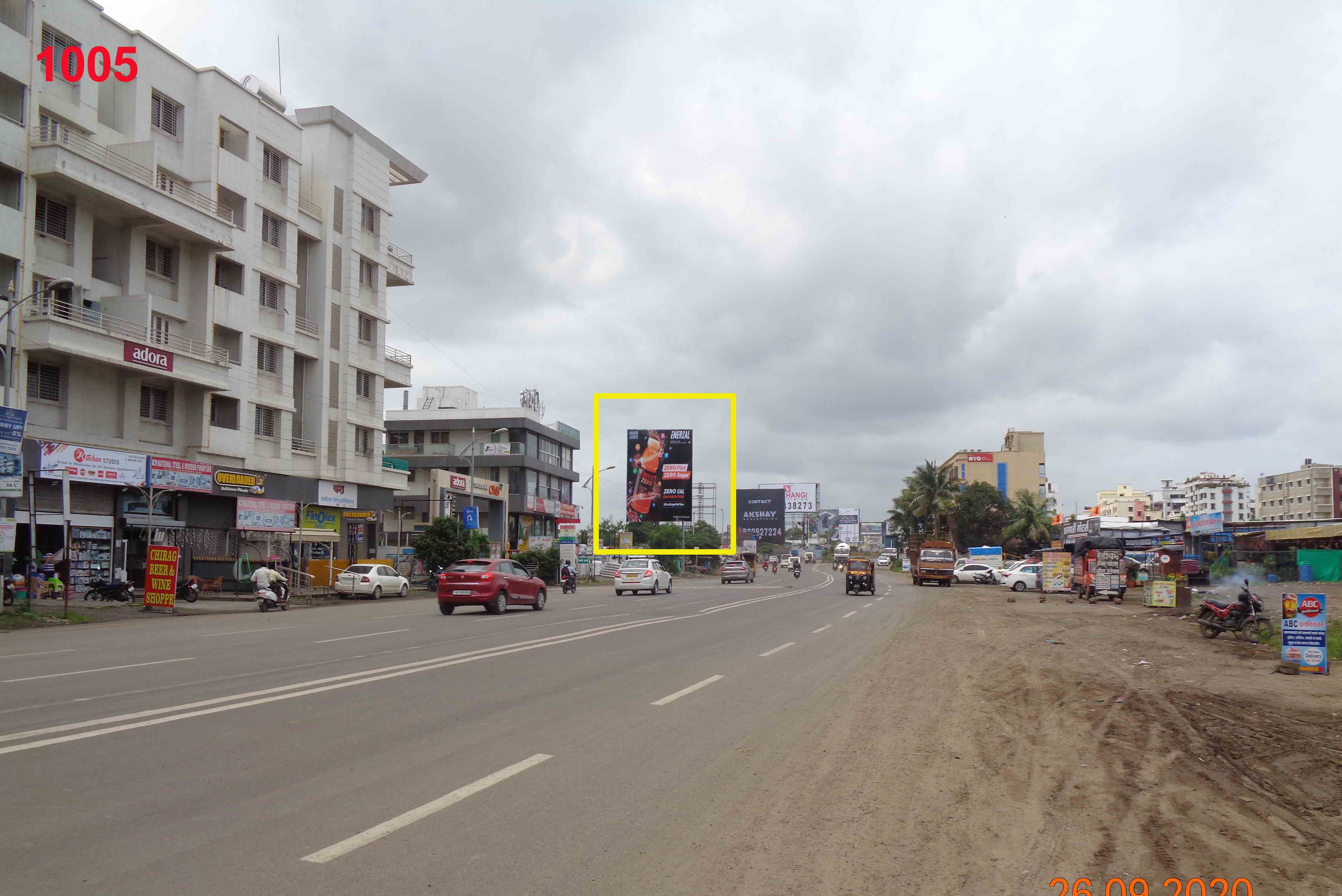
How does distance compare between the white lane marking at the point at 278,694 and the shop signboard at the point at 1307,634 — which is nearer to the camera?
the white lane marking at the point at 278,694

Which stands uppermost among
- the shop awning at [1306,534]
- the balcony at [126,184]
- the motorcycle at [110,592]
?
the balcony at [126,184]

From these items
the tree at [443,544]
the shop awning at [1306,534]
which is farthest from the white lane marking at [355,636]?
the shop awning at [1306,534]

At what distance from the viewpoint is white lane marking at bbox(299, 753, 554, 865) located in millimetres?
5031

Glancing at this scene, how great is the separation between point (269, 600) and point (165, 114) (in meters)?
21.5

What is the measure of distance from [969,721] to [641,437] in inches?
2278

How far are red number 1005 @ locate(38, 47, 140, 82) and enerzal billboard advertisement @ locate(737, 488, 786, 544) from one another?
90534mm

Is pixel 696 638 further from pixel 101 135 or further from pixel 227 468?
pixel 101 135

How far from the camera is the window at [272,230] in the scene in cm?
4244

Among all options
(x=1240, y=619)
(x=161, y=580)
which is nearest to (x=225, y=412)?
(x=161, y=580)

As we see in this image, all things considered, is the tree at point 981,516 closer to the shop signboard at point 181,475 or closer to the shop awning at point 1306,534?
the shop awning at point 1306,534

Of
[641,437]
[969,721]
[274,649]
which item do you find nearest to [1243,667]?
[969,721]

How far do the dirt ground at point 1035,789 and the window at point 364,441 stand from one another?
4177cm

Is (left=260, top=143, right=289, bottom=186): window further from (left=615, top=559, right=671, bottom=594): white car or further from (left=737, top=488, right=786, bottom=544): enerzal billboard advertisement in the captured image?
(left=737, top=488, right=786, bottom=544): enerzal billboard advertisement
